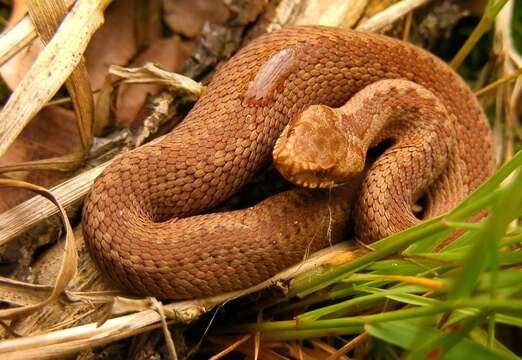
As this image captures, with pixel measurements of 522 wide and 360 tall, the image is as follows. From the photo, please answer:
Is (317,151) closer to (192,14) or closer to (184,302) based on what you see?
(184,302)

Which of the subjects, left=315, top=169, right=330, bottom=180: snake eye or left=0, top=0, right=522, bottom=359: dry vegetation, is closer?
A: left=0, top=0, right=522, bottom=359: dry vegetation

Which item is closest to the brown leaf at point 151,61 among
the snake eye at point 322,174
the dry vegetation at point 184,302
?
the dry vegetation at point 184,302

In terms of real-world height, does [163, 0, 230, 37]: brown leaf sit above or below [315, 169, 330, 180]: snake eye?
above

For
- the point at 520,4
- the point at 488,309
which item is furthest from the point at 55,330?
the point at 520,4

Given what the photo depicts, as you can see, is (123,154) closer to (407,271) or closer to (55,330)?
(55,330)

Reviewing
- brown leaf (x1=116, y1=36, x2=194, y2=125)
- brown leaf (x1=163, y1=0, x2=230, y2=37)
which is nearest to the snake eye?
brown leaf (x1=116, y1=36, x2=194, y2=125)

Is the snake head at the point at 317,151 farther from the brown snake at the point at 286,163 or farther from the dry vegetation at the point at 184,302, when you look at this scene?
the dry vegetation at the point at 184,302

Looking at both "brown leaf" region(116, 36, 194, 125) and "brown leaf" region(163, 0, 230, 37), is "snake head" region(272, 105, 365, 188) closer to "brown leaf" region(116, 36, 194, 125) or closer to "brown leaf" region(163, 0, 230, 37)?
"brown leaf" region(116, 36, 194, 125)
